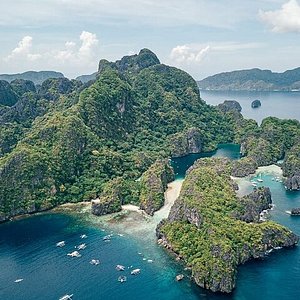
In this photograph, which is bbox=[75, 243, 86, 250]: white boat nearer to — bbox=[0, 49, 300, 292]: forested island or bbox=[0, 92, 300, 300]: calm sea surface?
bbox=[0, 92, 300, 300]: calm sea surface

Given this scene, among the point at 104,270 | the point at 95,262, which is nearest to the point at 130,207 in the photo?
the point at 95,262

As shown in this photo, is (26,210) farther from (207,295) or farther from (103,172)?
(207,295)

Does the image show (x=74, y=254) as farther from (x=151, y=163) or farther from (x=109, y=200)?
(x=151, y=163)

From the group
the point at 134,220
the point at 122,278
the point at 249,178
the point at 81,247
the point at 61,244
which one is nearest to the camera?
the point at 122,278

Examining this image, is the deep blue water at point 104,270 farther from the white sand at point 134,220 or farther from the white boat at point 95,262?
the white sand at point 134,220

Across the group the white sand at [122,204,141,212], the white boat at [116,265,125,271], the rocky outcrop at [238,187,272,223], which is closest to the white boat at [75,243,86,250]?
the white boat at [116,265,125,271]

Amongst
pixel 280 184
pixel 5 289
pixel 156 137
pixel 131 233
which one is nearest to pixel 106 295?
pixel 5 289
